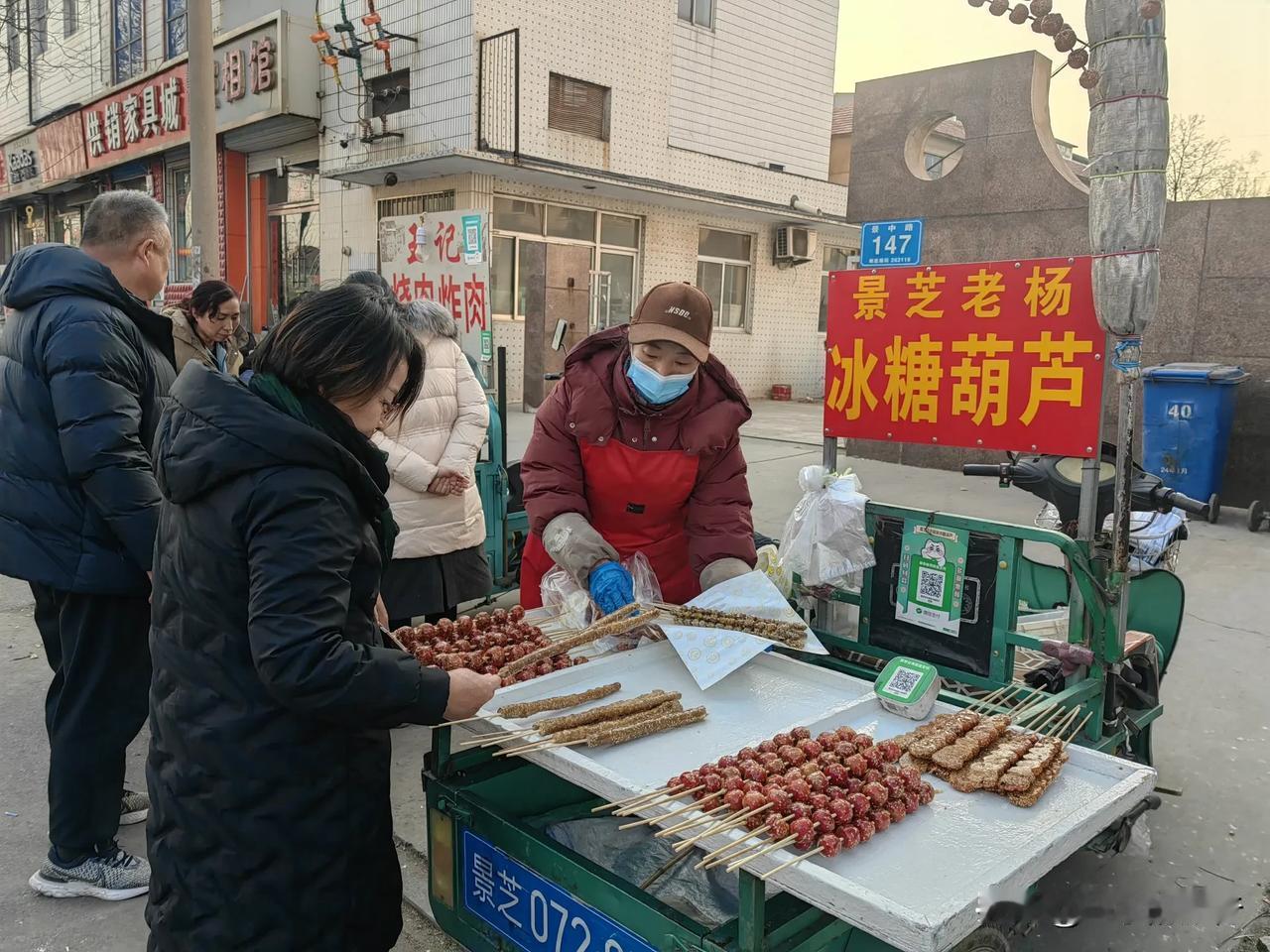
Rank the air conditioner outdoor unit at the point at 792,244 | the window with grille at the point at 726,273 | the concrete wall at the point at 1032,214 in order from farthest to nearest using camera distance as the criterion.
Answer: the air conditioner outdoor unit at the point at 792,244
the window with grille at the point at 726,273
the concrete wall at the point at 1032,214

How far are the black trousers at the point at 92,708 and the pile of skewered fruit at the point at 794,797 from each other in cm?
202

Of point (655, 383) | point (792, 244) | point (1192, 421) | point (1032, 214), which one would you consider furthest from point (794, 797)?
point (792, 244)

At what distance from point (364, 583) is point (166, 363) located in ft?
6.24

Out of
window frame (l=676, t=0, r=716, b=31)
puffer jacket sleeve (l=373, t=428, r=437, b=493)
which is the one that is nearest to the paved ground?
puffer jacket sleeve (l=373, t=428, r=437, b=493)

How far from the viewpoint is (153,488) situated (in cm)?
285

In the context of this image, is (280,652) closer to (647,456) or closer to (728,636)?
(728,636)

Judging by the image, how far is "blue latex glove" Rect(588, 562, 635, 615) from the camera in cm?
278

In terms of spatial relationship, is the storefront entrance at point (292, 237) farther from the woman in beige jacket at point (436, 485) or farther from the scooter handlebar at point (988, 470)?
the scooter handlebar at point (988, 470)

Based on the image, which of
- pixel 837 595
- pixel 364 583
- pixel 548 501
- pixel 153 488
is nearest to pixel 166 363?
pixel 153 488

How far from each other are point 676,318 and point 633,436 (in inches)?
16.6

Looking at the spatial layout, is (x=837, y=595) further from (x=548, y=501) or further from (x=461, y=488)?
(x=461, y=488)

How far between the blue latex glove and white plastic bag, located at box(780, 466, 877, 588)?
28.8 inches

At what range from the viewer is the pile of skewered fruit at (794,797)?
5.43ft

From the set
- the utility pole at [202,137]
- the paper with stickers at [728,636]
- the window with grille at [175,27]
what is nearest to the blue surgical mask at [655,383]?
the paper with stickers at [728,636]
